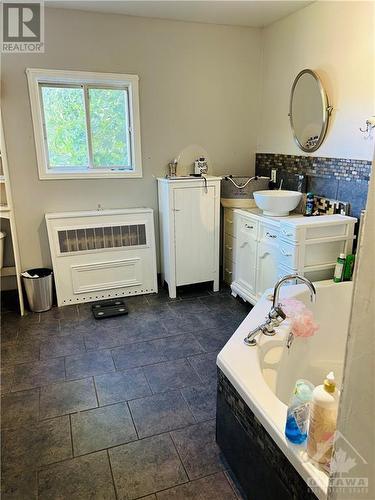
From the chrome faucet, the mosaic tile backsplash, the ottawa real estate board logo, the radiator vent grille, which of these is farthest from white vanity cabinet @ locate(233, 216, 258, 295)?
the ottawa real estate board logo

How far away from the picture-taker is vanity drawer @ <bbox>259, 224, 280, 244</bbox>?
9.46 feet

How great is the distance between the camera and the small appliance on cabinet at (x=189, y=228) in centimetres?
340

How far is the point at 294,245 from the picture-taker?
102 inches

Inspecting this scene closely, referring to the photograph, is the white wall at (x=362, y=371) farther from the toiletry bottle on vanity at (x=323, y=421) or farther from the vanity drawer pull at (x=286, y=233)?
the vanity drawer pull at (x=286, y=233)

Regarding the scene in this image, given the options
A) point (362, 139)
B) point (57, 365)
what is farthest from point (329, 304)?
point (57, 365)

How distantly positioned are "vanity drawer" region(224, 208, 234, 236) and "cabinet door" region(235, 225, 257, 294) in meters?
0.18

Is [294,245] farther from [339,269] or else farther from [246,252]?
[246,252]

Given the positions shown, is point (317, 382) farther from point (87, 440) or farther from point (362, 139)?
point (362, 139)

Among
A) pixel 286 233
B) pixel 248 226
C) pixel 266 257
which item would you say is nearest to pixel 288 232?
pixel 286 233

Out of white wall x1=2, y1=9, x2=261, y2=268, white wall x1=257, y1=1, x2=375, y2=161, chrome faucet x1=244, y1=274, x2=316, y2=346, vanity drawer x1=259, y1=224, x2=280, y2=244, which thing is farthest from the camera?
white wall x1=2, y1=9, x2=261, y2=268

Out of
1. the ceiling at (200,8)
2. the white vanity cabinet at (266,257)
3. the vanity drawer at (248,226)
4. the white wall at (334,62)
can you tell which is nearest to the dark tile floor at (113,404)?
the white vanity cabinet at (266,257)

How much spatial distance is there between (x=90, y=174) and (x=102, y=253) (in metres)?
0.78

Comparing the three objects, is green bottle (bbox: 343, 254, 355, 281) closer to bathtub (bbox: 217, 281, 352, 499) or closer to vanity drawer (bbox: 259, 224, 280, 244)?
bathtub (bbox: 217, 281, 352, 499)

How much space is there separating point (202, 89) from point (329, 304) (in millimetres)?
2479
